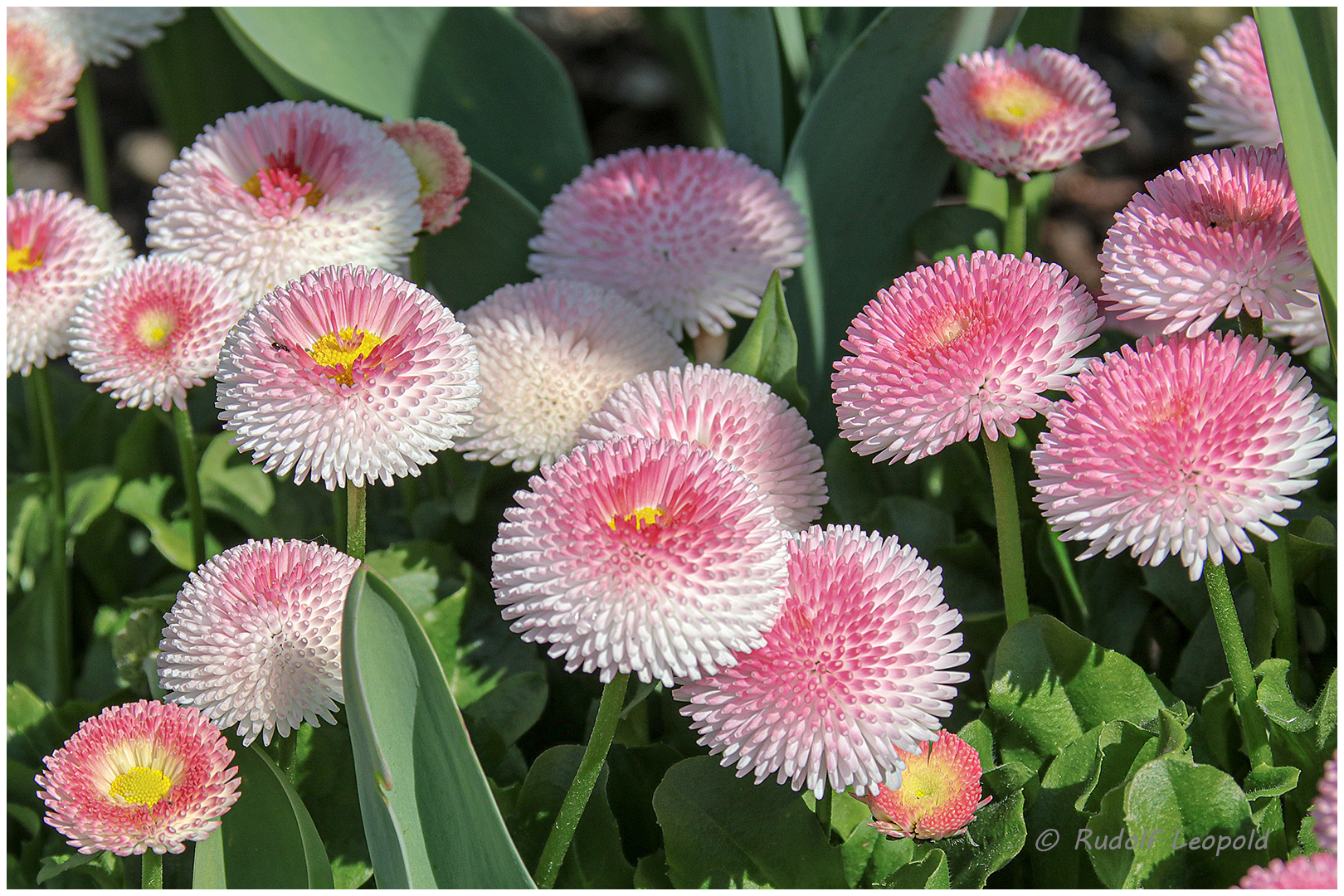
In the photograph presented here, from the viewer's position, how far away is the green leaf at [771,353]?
88cm

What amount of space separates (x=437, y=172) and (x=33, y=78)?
42 cm

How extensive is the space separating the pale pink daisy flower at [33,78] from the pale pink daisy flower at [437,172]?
14.3 inches

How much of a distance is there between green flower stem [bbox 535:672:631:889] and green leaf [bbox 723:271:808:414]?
12.5 inches

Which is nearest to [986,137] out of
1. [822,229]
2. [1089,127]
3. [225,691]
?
[1089,127]

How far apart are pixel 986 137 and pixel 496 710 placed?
0.61 m

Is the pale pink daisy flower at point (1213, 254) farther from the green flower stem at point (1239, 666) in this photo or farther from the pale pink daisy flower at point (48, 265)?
the pale pink daisy flower at point (48, 265)

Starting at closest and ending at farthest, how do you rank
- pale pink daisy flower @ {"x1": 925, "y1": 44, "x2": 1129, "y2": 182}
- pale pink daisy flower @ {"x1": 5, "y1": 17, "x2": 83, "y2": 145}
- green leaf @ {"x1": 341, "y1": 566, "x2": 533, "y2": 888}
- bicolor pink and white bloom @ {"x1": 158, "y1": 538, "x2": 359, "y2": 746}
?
green leaf @ {"x1": 341, "y1": 566, "x2": 533, "y2": 888}
bicolor pink and white bloom @ {"x1": 158, "y1": 538, "x2": 359, "y2": 746}
pale pink daisy flower @ {"x1": 925, "y1": 44, "x2": 1129, "y2": 182}
pale pink daisy flower @ {"x1": 5, "y1": 17, "x2": 83, "y2": 145}

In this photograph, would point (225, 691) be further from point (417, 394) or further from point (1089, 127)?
point (1089, 127)

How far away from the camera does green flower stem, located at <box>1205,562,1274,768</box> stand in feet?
2.19

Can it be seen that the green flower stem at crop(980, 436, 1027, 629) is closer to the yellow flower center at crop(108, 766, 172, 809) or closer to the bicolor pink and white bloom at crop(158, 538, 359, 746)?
the bicolor pink and white bloom at crop(158, 538, 359, 746)

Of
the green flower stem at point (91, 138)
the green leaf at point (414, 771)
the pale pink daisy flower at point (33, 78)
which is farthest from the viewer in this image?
the green flower stem at point (91, 138)

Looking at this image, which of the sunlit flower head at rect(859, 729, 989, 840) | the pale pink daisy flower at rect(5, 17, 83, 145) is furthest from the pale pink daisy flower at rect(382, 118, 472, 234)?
the sunlit flower head at rect(859, 729, 989, 840)

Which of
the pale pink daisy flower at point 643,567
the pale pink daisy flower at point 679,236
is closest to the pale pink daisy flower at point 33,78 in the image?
the pale pink daisy flower at point 679,236

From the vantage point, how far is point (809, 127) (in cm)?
107
